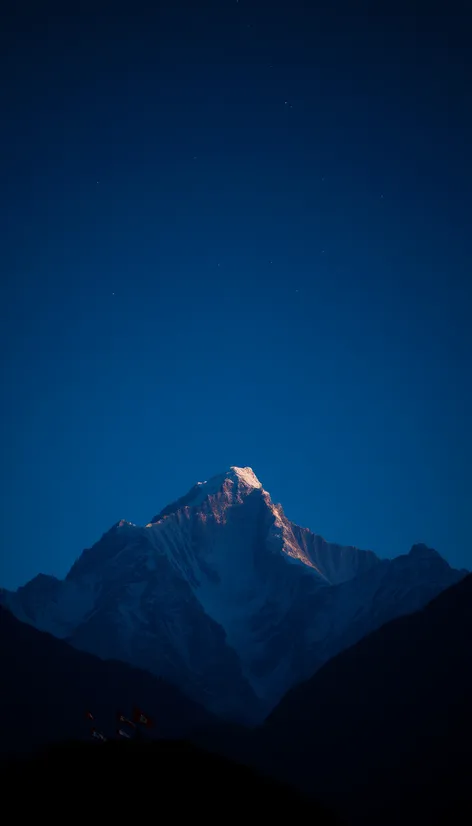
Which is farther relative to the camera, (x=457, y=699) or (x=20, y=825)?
(x=457, y=699)

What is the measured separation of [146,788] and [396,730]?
400ft

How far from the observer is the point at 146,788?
56469mm

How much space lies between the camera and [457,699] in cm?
15900

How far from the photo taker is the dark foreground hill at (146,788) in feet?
174

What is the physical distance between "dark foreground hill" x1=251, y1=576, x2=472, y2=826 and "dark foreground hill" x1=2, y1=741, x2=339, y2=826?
8145cm

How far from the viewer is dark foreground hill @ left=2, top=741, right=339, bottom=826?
53.0 meters

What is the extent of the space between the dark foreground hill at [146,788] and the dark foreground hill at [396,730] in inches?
3207

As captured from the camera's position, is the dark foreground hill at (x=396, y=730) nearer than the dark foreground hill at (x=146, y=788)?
No

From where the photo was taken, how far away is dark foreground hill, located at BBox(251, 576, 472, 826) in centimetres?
13975

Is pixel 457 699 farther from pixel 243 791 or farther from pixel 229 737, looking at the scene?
pixel 243 791

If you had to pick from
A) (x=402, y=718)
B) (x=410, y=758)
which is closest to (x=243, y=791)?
(x=410, y=758)

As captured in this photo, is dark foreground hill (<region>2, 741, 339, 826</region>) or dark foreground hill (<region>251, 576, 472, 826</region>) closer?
dark foreground hill (<region>2, 741, 339, 826</region>)

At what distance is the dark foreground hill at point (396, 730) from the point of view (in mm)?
139750

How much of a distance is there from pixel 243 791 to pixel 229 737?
458 feet
